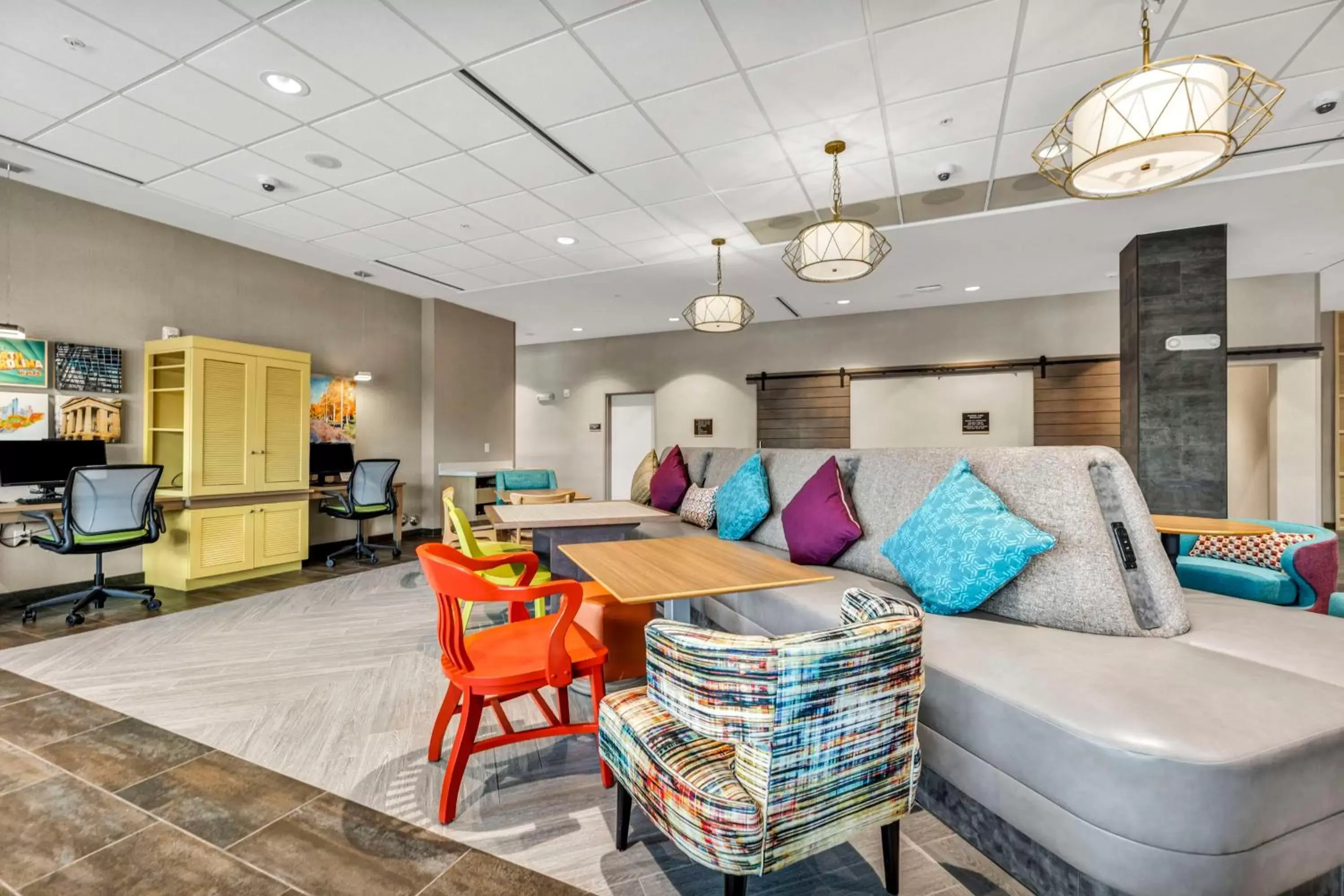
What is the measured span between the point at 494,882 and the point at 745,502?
2.48m

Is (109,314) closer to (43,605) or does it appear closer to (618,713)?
(43,605)

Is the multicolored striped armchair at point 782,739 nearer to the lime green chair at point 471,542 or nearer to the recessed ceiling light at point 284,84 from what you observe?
the lime green chair at point 471,542

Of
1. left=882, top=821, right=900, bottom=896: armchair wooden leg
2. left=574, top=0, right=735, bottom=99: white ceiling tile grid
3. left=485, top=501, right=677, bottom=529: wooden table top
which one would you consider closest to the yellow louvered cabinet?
left=485, top=501, right=677, bottom=529: wooden table top

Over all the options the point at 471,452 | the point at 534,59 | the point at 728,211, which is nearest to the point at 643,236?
the point at 728,211

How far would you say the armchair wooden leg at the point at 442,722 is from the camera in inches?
78.0

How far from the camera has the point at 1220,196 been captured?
438cm

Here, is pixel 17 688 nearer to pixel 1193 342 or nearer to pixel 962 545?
pixel 962 545

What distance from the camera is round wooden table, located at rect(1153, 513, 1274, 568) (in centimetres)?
261

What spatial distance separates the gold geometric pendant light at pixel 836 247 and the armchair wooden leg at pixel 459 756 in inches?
128

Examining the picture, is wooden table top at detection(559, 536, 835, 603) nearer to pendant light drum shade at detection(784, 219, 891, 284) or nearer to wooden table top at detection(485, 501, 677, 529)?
A: wooden table top at detection(485, 501, 677, 529)

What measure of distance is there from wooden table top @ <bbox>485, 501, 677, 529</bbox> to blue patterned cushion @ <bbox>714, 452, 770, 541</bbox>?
16.3 inches

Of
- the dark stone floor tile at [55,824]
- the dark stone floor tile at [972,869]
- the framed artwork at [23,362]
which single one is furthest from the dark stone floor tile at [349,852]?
the framed artwork at [23,362]

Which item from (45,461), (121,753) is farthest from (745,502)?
(45,461)

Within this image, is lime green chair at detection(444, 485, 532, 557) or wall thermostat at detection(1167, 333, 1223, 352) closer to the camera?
lime green chair at detection(444, 485, 532, 557)
